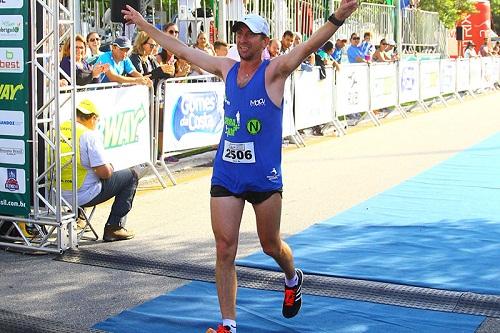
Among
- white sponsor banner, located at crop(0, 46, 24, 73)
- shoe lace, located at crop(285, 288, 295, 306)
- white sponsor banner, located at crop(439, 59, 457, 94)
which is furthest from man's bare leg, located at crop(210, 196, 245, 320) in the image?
white sponsor banner, located at crop(439, 59, 457, 94)

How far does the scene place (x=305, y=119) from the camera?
645 inches

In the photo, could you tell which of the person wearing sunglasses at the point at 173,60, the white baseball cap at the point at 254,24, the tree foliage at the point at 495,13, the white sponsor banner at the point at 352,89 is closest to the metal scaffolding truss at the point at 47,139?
the white baseball cap at the point at 254,24

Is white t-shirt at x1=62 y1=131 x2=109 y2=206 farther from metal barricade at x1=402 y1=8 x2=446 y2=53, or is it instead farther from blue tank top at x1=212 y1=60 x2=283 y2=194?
metal barricade at x1=402 y1=8 x2=446 y2=53

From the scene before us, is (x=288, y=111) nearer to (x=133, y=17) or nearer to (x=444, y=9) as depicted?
(x=133, y=17)

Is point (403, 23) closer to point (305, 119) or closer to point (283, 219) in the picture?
point (305, 119)

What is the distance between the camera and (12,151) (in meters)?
8.16

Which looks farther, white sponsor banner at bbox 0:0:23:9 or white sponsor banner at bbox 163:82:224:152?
white sponsor banner at bbox 163:82:224:152

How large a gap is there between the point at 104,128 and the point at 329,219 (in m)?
2.61

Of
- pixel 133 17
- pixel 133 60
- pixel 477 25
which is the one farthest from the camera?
pixel 477 25

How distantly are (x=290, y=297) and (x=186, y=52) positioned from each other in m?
1.79

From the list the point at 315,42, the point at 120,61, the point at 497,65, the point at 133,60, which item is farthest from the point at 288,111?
the point at 497,65

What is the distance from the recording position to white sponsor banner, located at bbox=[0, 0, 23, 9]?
7.88m

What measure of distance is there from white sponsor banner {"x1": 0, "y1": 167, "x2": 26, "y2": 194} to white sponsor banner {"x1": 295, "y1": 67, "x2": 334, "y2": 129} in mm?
8240

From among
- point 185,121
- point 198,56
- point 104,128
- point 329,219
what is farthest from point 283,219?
point 198,56
